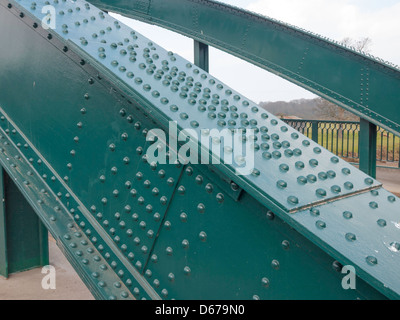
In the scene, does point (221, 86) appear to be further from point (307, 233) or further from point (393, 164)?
point (393, 164)

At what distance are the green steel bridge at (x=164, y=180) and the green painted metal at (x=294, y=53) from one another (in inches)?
163

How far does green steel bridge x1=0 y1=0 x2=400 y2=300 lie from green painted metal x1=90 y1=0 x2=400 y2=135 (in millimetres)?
4135

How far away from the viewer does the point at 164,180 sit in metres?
1.94

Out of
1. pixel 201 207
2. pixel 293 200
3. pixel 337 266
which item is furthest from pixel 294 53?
pixel 337 266

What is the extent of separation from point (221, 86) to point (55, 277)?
10.9ft

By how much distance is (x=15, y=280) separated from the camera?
14.5 ft

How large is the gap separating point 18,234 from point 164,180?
11.0 ft

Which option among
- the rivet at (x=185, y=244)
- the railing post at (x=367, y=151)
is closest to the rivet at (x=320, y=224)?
the rivet at (x=185, y=244)

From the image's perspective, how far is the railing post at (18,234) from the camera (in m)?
4.41

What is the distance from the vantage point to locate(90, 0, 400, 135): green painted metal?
5.71 m

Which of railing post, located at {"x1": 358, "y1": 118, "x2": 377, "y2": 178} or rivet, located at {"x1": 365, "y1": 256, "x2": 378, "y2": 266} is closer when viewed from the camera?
rivet, located at {"x1": 365, "y1": 256, "x2": 378, "y2": 266}

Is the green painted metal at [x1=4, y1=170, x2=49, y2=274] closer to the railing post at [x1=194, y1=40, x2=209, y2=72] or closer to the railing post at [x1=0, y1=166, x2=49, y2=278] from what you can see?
the railing post at [x1=0, y1=166, x2=49, y2=278]

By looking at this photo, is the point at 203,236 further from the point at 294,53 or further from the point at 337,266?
the point at 294,53

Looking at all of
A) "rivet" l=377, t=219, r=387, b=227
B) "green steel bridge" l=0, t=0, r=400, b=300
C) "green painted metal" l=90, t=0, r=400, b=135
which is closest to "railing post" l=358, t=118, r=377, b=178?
"green painted metal" l=90, t=0, r=400, b=135
